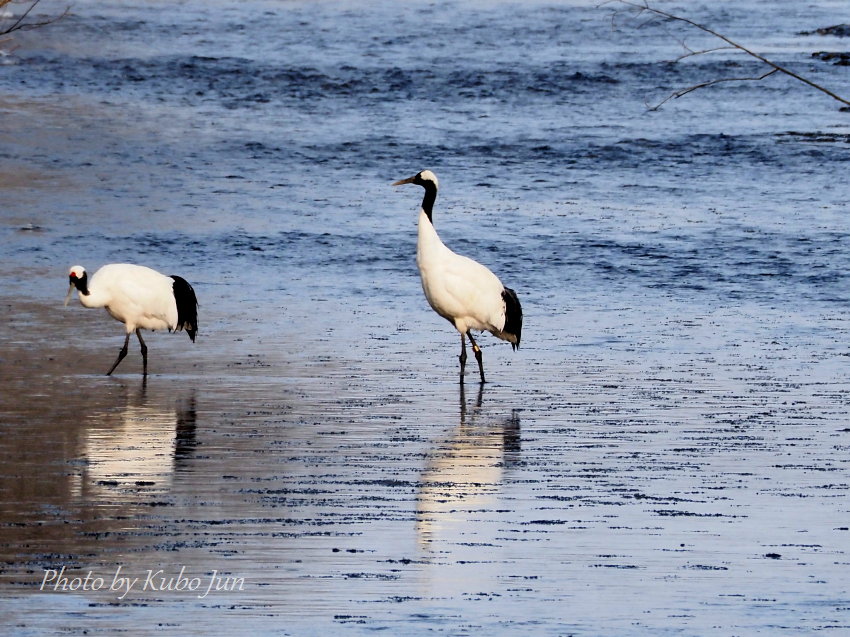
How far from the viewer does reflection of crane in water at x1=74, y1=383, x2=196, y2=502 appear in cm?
765

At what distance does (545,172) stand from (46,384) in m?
12.0

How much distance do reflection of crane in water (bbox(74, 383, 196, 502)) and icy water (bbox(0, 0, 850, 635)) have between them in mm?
33

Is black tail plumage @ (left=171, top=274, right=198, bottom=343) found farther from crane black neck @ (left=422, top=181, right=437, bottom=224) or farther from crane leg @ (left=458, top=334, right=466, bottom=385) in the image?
crane leg @ (left=458, top=334, right=466, bottom=385)

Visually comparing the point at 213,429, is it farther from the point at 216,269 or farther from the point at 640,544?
the point at 216,269

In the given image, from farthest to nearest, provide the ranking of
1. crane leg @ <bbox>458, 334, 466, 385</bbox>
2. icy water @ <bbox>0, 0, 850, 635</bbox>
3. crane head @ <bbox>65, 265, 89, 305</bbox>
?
crane head @ <bbox>65, 265, 89, 305</bbox> → crane leg @ <bbox>458, 334, 466, 385</bbox> → icy water @ <bbox>0, 0, 850, 635</bbox>

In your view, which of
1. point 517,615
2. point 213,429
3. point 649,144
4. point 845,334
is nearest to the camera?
point 517,615

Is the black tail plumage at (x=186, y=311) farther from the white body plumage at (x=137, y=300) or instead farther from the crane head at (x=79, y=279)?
the crane head at (x=79, y=279)

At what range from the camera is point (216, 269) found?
606 inches

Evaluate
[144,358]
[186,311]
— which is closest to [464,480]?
[144,358]

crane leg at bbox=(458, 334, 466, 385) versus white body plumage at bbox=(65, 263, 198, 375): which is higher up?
white body plumage at bbox=(65, 263, 198, 375)

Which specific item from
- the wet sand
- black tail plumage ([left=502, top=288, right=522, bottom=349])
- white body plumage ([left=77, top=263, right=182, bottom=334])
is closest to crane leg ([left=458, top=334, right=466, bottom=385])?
the wet sand

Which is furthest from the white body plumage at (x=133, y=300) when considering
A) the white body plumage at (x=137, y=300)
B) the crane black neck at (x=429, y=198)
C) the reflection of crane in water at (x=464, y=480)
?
the reflection of crane in water at (x=464, y=480)

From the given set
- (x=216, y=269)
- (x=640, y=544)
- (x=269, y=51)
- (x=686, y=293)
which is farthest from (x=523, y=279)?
(x=269, y=51)

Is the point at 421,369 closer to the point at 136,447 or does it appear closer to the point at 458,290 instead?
the point at 458,290
